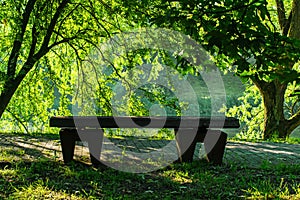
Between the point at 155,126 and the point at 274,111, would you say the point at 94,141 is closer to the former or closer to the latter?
the point at 155,126

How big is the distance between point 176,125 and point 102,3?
4814mm

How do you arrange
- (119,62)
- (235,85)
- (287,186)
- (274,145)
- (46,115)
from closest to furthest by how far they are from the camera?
(287,186) → (274,145) → (119,62) → (46,115) → (235,85)

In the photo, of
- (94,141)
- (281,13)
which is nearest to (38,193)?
(94,141)

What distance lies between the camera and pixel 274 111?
483 inches

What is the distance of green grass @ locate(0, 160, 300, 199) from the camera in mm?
4719

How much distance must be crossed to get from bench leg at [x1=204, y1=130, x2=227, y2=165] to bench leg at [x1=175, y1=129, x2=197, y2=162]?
215 millimetres

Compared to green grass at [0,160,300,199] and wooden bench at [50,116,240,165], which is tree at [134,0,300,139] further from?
wooden bench at [50,116,240,165]

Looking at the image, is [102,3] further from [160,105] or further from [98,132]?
[98,132]

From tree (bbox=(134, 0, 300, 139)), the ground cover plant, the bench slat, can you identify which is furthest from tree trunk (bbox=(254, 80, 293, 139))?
tree (bbox=(134, 0, 300, 139))

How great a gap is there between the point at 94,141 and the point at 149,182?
1.16m

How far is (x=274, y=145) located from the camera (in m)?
8.71

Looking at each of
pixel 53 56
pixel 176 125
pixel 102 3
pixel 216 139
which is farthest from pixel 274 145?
pixel 53 56

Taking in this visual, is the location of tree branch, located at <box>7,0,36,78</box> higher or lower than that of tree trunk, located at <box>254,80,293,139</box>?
higher

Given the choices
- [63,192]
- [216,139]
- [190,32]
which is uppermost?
[190,32]
